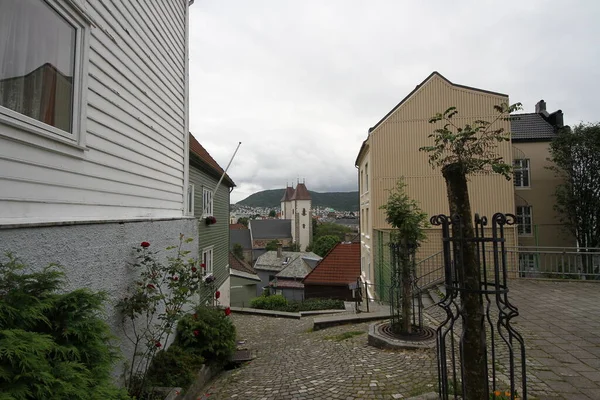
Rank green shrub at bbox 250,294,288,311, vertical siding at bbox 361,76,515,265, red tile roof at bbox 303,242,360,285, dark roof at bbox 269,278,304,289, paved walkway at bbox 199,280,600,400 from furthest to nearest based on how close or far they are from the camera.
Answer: dark roof at bbox 269,278,304,289
red tile roof at bbox 303,242,360,285
green shrub at bbox 250,294,288,311
vertical siding at bbox 361,76,515,265
paved walkway at bbox 199,280,600,400

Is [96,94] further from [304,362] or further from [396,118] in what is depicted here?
[396,118]

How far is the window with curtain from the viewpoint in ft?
9.04

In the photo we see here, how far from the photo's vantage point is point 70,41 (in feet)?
11.7

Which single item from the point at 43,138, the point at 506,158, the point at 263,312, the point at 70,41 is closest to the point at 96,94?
the point at 70,41

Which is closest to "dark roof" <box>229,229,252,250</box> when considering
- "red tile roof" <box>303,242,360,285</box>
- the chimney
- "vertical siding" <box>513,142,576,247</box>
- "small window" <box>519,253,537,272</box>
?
"red tile roof" <box>303,242,360,285</box>

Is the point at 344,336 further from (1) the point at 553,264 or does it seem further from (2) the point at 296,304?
(2) the point at 296,304

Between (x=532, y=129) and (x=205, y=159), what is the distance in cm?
1886

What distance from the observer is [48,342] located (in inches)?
79.4

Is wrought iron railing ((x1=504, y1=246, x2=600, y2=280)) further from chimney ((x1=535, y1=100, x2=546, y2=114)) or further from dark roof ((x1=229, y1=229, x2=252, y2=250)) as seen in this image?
dark roof ((x1=229, y1=229, x2=252, y2=250))

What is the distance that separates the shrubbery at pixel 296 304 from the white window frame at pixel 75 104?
1637 centimetres

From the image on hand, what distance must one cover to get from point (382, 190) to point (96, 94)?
14228mm

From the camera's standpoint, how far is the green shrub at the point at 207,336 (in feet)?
20.4

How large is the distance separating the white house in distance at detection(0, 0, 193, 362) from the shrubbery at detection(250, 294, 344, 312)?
14.0 meters

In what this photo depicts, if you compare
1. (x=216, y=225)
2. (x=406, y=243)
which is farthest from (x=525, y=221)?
(x=216, y=225)
